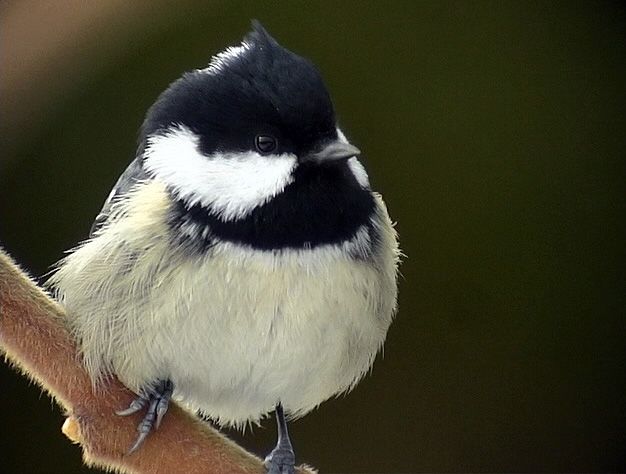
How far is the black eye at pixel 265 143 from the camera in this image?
81 centimetres

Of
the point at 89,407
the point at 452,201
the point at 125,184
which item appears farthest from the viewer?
the point at 452,201

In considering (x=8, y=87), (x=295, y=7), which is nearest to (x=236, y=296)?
(x=8, y=87)

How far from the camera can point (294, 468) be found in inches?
38.6

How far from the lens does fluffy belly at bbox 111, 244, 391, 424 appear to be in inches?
32.8

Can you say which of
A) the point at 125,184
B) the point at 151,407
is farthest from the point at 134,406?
the point at 125,184

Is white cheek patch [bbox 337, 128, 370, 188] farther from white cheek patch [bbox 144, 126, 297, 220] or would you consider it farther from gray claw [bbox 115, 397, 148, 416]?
gray claw [bbox 115, 397, 148, 416]

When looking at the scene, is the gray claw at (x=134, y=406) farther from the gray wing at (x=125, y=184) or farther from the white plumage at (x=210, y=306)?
the gray wing at (x=125, y=184)

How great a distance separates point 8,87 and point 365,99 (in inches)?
26.4

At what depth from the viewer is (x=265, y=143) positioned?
2.67 feet

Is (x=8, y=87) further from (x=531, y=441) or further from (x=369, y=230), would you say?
(x=531, y=441)

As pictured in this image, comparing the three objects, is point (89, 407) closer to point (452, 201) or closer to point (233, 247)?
point (233, 247)

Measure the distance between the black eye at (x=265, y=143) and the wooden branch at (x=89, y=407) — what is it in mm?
224

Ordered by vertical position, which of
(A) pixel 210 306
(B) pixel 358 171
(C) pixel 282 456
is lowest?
(C) pixel 282 456

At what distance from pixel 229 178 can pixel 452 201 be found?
3.02 ft
